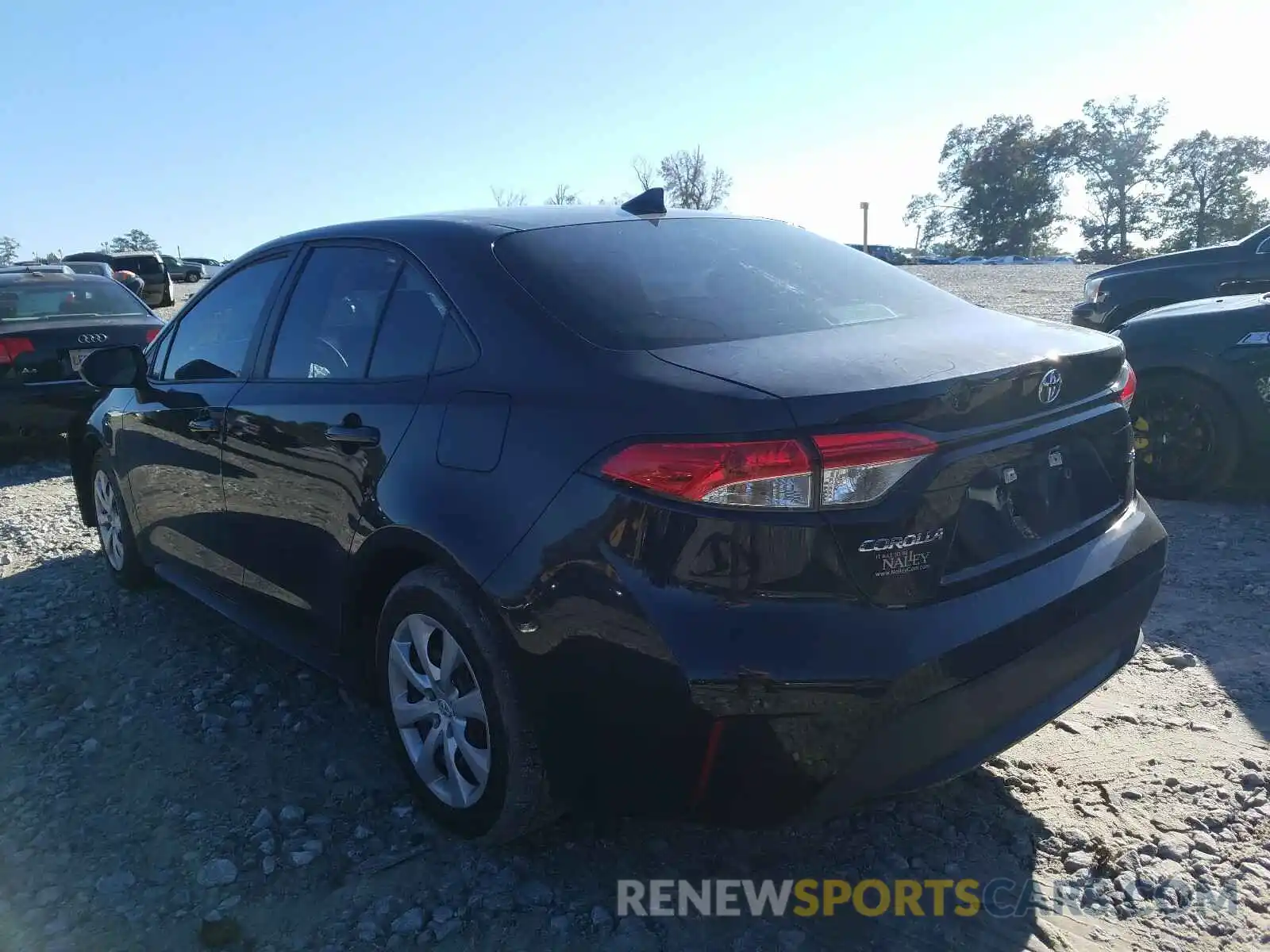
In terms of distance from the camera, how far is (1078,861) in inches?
97.5

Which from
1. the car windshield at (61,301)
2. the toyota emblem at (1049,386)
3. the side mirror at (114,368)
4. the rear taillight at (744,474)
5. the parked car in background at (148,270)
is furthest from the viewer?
the parked car in background at (148,270)

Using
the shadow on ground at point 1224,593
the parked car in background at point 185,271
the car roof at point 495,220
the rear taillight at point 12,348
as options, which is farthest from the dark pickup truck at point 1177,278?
the parked car in background at point 185,271

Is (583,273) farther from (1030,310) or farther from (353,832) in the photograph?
(1030,310)

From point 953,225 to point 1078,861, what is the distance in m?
89.7

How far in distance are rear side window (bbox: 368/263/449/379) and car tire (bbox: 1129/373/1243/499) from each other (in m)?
4.31

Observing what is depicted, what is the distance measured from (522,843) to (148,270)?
2787 centimetres

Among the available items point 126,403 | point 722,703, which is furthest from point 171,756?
point 722,703

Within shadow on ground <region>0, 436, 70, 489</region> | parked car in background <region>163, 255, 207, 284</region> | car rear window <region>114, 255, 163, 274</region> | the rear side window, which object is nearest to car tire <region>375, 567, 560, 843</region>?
the rear side window

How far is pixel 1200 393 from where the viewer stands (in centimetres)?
521

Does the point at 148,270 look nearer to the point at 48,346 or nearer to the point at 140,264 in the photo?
the point at 140,264

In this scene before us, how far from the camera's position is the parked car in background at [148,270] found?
25.7m

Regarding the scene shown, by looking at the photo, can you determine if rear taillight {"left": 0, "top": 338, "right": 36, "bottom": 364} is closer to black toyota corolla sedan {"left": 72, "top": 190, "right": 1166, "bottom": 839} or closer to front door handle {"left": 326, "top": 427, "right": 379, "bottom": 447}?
black toyota corolla sedan {"left": 72, "top": 190, "right": 1166, "bottom": 839}

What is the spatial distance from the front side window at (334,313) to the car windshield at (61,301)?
5.71 metres

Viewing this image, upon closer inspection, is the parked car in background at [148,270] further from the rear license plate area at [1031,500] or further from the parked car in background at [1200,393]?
the rear license plate area at [1031,500]
